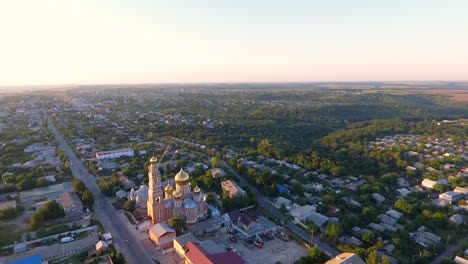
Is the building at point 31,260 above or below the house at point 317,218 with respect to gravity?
above

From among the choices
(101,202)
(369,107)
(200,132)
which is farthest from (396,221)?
(369,107)

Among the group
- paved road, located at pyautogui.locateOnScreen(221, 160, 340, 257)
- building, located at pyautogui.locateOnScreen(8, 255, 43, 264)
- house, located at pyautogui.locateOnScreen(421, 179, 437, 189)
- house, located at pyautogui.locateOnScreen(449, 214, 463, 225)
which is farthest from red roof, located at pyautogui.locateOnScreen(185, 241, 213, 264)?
house, located at pyautogui.locateOnScreen(421, 179, 437, 189)

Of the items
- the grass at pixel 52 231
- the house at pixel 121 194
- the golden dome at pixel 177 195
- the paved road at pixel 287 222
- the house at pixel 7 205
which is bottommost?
the paved road at pixel 287 222

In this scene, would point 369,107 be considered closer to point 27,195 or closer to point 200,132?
point 200,132

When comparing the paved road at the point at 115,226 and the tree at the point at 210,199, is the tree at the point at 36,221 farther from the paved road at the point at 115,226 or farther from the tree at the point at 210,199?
the tree at the point at 210,199

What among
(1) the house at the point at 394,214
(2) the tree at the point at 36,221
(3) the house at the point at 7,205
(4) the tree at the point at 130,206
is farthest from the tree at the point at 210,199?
(3) the house at the point at 7,205

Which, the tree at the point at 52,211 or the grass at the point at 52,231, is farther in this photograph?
the tree at the point at 52,211
